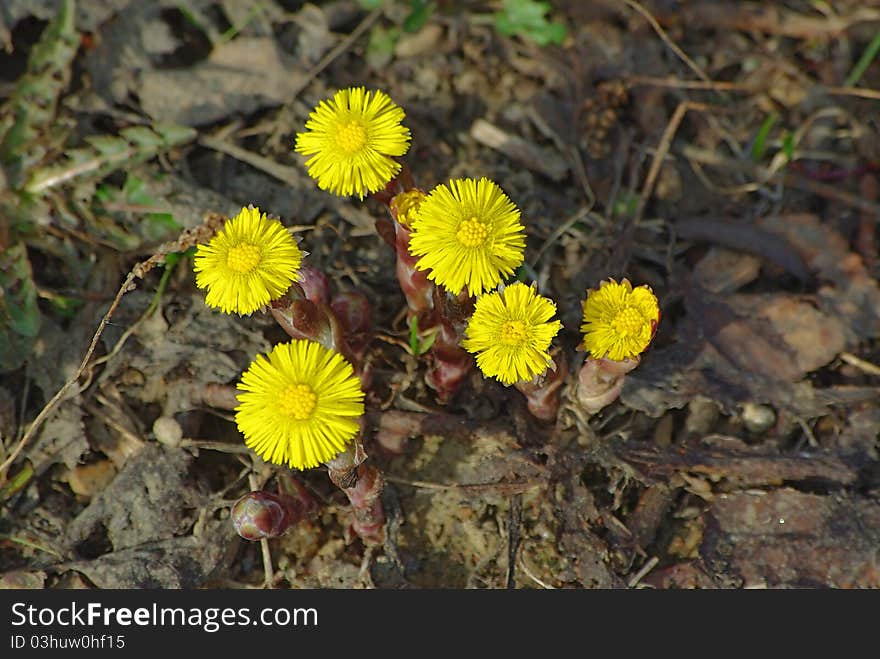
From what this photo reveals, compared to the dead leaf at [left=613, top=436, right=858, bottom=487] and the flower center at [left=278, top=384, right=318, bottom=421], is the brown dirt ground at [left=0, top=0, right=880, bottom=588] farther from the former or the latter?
the flower center at [left=278, top=384, right=318, bottom=421]

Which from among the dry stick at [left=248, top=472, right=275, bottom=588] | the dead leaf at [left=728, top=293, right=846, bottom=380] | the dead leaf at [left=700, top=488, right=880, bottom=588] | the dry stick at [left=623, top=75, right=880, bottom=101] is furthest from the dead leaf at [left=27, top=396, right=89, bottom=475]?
the dry stick at [left=623, top=75, right=880, bottom=101]

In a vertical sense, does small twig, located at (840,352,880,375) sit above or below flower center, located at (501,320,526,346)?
above

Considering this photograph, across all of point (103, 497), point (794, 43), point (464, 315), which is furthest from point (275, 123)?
point (794, 43)

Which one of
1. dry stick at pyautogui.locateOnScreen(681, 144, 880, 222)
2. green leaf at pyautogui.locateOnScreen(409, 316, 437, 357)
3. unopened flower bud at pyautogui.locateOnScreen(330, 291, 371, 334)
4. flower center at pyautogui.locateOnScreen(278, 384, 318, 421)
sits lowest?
flower center at pyautogui.locateOnScreen(278, 384, 318, 421)

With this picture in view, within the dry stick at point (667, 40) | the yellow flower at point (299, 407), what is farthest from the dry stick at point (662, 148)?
the yellow flower at point (299, 407)

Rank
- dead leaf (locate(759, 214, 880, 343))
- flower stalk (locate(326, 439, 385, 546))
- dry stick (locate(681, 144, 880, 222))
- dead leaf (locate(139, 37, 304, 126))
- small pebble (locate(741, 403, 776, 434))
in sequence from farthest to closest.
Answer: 1. dry stick (locate(681, 144, 880, 222))
2. dead leaf (locate(139, 37, 304, 126))
3. dead leaf (locate(759, 214, 880, 343))
4. small pebble (locate(741, 403, 776, 434))
5. flower stalk (locate(326, 439, 385, 546))

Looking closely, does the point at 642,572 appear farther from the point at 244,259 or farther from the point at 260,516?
the point at 244,259

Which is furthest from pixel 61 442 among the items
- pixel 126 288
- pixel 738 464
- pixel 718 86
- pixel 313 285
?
pixel 718 86
